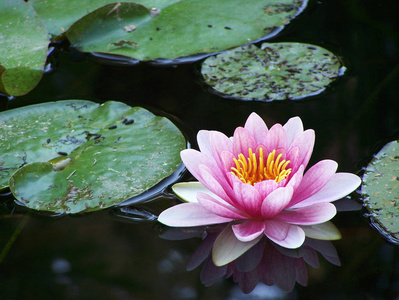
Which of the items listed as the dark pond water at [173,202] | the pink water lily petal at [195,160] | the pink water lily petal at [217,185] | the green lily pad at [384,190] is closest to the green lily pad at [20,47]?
the dark pond water at [173,202]

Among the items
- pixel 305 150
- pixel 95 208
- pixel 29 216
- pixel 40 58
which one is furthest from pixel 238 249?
pixel 40 58

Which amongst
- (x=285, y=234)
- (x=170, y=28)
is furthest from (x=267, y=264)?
(x=170, y=28)

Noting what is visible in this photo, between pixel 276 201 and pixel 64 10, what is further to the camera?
pixel 64 10

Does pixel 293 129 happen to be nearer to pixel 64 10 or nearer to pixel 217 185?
pixel 217 185

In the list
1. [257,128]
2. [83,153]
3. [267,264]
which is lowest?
[267,264]

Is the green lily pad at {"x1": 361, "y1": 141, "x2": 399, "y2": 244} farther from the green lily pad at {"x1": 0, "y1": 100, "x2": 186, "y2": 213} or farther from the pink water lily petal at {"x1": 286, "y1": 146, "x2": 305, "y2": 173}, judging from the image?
the green lily pad at {"x1": 0, "y1": 100, "x2": 186, "y2": 213}

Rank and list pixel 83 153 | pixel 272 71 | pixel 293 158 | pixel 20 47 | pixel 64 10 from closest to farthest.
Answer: pixel 293 158
pixel 83 153
pixel 272 71
pixel 20 47
pixel 64 10
